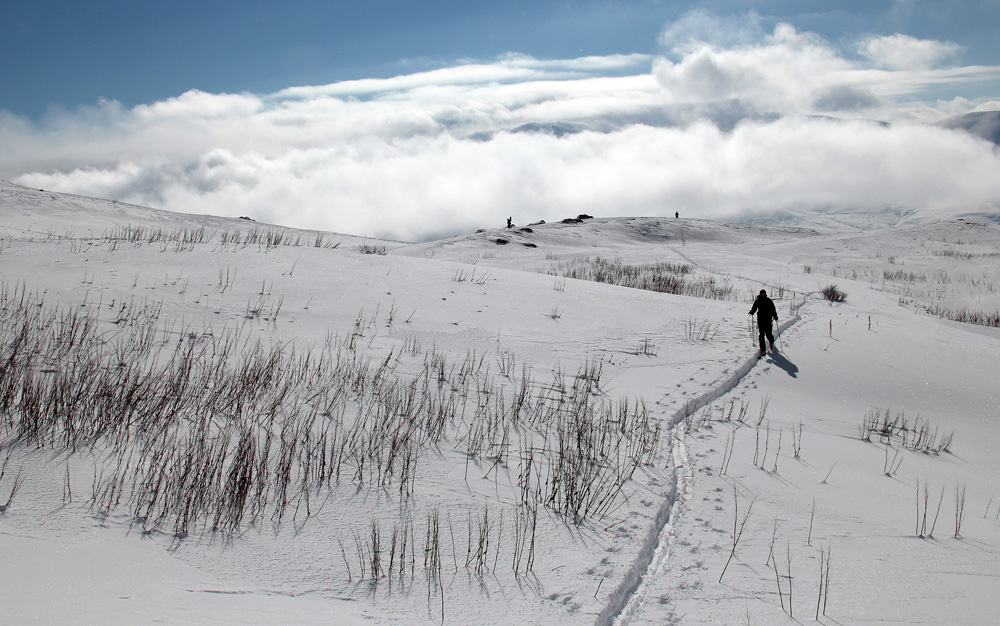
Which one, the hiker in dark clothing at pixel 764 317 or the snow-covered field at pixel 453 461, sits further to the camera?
the hiker in dark clothing at pixel 764 317

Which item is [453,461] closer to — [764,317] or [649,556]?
[649,556]

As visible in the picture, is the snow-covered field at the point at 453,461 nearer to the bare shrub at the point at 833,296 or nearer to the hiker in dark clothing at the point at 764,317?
the hiker in dark clothing at the point at 764,317

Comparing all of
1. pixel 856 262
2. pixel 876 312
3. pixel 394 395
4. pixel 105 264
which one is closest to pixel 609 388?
pixel 394 395

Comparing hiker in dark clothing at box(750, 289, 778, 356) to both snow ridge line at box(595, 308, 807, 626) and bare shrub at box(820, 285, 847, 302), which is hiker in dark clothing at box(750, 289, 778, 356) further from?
bare shrub at box(820, 285, 847, 302)

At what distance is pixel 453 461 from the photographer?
4.04m

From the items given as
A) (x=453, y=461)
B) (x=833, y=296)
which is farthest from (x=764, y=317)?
(x=833, y=296)

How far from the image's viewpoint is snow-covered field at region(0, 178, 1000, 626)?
8.64ft

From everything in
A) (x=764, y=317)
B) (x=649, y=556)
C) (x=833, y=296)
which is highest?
(x=833, y=296)

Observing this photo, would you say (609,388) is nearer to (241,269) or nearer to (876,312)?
(241,269)

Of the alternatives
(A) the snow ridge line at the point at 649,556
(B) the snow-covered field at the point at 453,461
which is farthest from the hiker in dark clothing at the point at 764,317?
(A) the snow ridge line at the point at 649,556

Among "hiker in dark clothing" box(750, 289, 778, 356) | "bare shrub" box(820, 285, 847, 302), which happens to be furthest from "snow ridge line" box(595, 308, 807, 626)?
"bare shrub" box(820, 285, 847, 302)

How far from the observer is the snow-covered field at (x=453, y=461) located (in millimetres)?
2633

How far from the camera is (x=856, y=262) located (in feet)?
86.0

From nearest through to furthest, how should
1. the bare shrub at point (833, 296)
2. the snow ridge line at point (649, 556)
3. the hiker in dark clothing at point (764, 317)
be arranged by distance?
the snow ridge line at point (649, 556) < the hiker in dark clothing at point (764, 317) < the bare shrub at point (833, 296)
